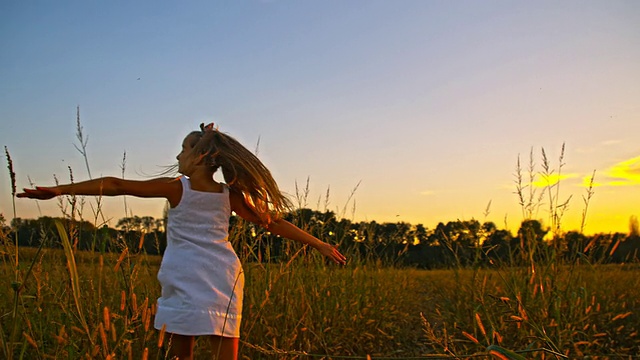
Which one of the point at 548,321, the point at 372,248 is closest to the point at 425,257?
the point at 372,248

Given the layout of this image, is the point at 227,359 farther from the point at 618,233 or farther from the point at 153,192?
the point at 618,233

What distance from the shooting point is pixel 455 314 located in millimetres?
4785

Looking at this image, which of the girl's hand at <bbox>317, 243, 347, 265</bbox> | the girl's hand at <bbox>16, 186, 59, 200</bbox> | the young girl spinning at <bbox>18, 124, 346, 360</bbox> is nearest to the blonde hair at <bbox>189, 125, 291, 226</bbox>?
the young girl spinning at <bbox>18, 124, 346, 360</bbox>

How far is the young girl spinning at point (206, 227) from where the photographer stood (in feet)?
8.80

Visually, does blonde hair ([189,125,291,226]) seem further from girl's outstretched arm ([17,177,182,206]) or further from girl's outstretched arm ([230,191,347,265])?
girl's outstretched arm ([17,177,182,206])

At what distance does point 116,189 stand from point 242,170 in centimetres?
76

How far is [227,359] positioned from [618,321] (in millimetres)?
3837

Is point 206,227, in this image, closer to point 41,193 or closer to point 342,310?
point 41,193

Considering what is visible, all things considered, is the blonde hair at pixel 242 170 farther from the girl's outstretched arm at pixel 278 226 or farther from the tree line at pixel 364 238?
the tree line at pixel 364 238

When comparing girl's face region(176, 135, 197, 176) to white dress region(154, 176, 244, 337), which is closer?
white dress region(154, 176, 244, 337)

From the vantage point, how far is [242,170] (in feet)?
10.2

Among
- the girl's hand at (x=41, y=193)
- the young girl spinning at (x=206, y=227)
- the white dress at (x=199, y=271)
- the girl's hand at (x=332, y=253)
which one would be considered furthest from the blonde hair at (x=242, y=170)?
the girl's hand at (x=41, y=193)

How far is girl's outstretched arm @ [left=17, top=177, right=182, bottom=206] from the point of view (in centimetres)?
219

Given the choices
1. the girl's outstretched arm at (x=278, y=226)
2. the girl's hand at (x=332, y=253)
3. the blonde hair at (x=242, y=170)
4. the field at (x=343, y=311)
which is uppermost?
the blonde hair at (x=242, y=170)
